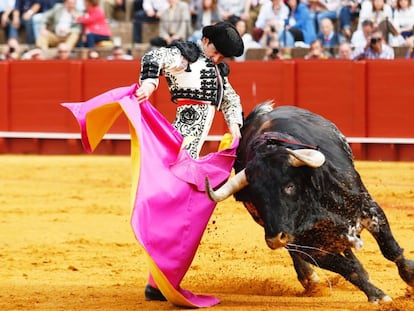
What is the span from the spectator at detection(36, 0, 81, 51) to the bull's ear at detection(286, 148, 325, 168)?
9227 mm

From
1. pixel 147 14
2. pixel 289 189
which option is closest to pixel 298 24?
pixel 147 14

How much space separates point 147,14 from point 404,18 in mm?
3368

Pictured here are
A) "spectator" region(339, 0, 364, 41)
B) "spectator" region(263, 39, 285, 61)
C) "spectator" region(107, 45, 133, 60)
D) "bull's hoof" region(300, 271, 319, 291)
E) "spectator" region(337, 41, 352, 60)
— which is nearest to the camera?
"bull's hoof" region(300, 271, 319, 291)

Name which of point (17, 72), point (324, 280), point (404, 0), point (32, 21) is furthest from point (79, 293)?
point (32, 21)

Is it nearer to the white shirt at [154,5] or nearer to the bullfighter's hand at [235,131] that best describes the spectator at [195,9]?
the white shirt at [154,5]

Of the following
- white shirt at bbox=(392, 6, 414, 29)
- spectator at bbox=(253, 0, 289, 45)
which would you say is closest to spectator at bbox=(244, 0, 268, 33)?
spectator at bbox=(253, 0, 289, 45)

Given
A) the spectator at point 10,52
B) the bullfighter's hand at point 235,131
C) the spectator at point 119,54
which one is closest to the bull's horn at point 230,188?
the bullfighter's hand at point 235,131

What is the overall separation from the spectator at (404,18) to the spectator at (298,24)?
106 cm

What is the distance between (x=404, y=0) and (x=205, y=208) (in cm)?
700

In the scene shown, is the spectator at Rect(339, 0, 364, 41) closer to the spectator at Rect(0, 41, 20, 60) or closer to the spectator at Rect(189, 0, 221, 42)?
the spectator at Rect(189, 0, 221, 42)

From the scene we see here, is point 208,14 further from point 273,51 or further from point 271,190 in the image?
point 271,190

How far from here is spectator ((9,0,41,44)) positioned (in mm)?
14289

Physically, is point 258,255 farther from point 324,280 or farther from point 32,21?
point 32,21

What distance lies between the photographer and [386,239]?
5.41 metres
